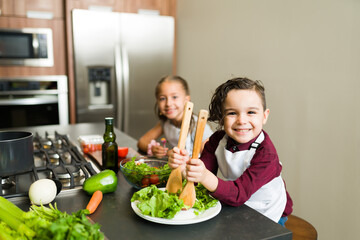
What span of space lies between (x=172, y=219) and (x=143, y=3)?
3.19m

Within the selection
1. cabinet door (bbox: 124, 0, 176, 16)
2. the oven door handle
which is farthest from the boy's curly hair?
cabinet door (bbox: 124, 0, 176, 16)

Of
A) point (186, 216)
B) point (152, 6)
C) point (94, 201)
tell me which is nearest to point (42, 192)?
point (94, 201)

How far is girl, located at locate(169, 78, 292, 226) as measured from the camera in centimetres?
101

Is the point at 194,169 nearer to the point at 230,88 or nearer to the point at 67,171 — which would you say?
the point at 230,88

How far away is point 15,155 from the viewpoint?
105cm

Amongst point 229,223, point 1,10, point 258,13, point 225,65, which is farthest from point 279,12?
point 1,10

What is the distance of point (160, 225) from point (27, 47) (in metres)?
2.94

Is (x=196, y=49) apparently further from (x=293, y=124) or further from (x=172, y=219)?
(x=172, y=219)

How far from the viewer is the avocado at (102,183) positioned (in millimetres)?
1036

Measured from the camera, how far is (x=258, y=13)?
2.65 metres

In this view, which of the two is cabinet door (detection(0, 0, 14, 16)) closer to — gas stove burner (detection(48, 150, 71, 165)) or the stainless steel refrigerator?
the stainless steel refrigerator

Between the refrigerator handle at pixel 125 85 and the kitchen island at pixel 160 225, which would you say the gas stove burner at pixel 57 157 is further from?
the refrigerator handle at pixel 125 85

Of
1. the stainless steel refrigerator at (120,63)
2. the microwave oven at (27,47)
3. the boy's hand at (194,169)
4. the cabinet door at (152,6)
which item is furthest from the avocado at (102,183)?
the cabinet door at (152,6)

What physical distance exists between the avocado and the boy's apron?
1.28 feet
